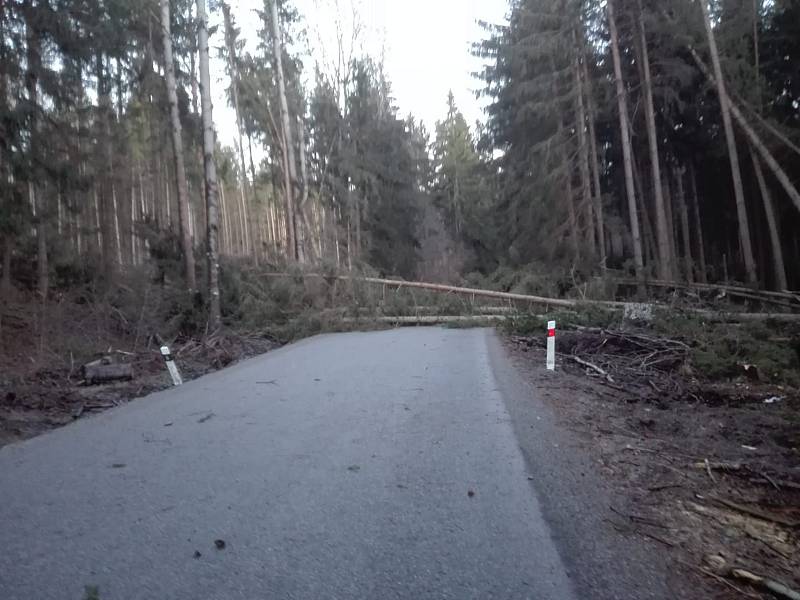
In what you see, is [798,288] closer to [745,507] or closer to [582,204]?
[582,204]

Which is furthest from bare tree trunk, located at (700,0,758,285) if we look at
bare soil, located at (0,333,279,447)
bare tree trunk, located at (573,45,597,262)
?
bare soil, located at (0,333,279,447)

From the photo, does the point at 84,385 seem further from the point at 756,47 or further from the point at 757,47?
the point at 757,47

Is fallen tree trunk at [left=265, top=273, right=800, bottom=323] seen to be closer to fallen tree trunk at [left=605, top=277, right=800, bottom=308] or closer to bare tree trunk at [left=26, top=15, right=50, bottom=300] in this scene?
fallen tree trunk at [left=605, top=277, right=800, bottom=308]

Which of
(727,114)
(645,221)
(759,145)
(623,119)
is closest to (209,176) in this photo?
(623,119)

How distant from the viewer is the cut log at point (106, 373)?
11039mm

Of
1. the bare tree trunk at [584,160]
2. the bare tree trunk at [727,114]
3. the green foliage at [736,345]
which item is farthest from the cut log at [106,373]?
the bare tree trunk at [727,114]

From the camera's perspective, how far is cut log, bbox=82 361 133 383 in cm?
1104

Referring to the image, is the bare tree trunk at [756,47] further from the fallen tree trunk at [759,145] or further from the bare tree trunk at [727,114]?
the bare tree trunk at [727,114]

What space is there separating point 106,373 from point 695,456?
9.47m

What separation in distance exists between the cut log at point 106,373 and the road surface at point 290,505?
3513mm

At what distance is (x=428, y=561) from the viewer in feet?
11.4

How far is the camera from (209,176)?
17.4 metres

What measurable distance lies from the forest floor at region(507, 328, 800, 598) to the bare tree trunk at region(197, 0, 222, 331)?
29.9 ft

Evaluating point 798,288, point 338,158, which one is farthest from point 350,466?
point 338,158
